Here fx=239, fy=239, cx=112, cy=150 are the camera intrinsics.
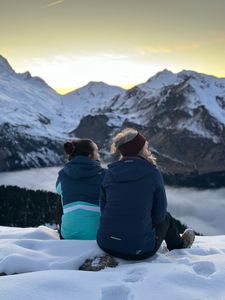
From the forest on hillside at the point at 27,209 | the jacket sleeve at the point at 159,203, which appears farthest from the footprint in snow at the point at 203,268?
the forest on hillside at the point at 27,209

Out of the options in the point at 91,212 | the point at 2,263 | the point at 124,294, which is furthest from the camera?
the point at 91,212

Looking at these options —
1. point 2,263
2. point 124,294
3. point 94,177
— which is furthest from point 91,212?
point 124,294

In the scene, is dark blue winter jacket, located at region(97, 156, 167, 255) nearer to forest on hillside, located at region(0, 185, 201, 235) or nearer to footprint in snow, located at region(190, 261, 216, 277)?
footprint in snow, located at region(190, 261, 216, 277)

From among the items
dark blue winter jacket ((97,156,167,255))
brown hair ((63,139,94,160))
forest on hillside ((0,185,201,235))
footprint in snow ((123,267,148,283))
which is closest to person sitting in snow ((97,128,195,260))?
dark blue winter jacket ((97,156,167,255))

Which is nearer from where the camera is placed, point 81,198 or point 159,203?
point 159,203

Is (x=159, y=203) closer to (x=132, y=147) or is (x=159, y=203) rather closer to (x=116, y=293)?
(x=132, y=147)

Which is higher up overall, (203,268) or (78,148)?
(78,148)

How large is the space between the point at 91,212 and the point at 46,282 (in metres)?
1.80

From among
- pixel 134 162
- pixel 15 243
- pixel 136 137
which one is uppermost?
pixel 136 137

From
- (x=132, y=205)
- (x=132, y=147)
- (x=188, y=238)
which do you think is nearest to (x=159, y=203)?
(x=132, y=205)

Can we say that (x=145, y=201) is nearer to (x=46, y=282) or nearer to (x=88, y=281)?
(x=88, y=281)

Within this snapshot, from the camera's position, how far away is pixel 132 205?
138 inches

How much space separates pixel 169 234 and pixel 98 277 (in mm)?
1861

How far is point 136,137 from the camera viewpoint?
12.5 ft
